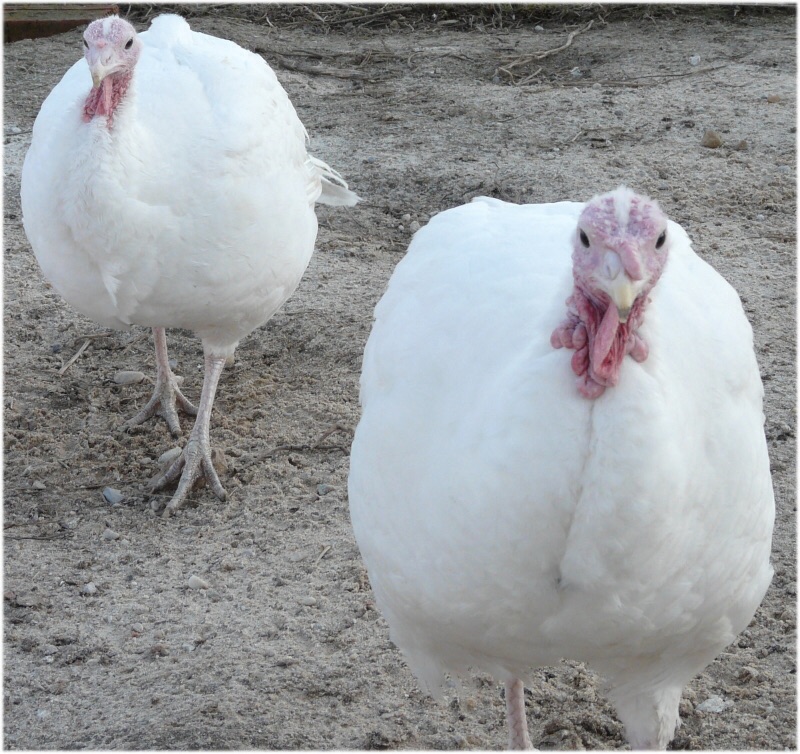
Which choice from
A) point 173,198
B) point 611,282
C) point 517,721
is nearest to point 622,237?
point 611,282

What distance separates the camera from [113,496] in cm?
456

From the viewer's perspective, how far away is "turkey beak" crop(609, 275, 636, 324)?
2.03 m

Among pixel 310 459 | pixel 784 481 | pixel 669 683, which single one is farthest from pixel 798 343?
pixel 669 683

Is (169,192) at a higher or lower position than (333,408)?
higher

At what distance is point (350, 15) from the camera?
9.50 m

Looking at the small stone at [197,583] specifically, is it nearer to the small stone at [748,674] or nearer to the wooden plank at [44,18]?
the small stone at [748,674]

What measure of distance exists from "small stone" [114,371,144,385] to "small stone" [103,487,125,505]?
84 centimetres

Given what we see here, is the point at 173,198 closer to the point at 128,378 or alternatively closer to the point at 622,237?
the point at 128,378

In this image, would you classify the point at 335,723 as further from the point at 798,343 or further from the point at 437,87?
the point at 437,87

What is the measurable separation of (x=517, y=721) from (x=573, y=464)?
1309 millimetres

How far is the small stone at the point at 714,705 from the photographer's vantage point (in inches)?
132

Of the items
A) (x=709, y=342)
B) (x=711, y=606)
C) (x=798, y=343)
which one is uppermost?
(x=709, y=342)

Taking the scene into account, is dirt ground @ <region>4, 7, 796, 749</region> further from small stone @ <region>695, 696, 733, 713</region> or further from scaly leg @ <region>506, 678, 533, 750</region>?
scaly leg @ <region>506, 678, 533, 750</region>

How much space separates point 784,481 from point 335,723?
2.08 metres
